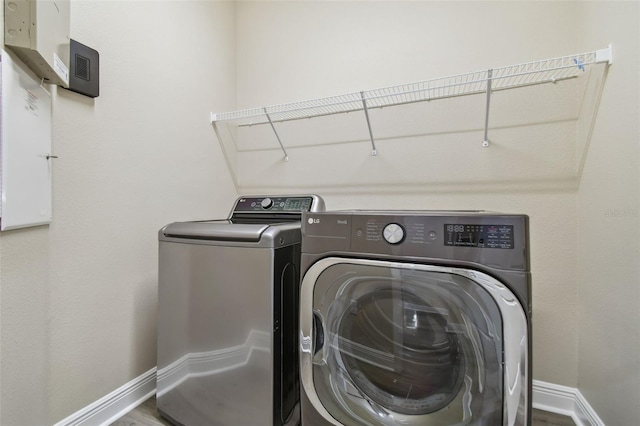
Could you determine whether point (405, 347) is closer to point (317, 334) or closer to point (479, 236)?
point (317, 334)

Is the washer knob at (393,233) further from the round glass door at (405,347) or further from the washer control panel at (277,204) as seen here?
the washer control panel at (277,204)

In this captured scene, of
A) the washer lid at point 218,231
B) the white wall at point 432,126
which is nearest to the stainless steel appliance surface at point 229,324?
the washer lid at point 218,231

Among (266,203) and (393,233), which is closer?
(393,233)

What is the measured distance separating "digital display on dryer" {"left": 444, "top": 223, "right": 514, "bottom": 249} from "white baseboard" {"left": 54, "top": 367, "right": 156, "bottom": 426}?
1.62 m

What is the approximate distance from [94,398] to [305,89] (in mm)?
2033

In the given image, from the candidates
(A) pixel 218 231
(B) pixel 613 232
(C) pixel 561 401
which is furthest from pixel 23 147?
(C) pixel 561 401

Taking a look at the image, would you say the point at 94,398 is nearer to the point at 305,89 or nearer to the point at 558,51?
the point at 305,89

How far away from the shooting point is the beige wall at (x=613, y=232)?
3.03 ft

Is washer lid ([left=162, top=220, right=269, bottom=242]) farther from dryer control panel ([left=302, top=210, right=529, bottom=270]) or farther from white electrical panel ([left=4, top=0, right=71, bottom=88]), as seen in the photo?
white electrical panel ([left=4, top=0, right=71, bottom=88])

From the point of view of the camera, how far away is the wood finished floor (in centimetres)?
128

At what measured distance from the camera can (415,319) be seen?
2.89 feet

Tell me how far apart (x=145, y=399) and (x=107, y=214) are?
981 millimetres

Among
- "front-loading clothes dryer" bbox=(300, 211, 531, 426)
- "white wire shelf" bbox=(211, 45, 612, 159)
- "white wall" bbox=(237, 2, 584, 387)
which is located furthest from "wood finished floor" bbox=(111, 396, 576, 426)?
"white wire shelf" bbox=(211, 45, 612, 159)

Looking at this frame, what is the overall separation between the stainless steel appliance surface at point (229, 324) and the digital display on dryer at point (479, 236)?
2.00 feet
